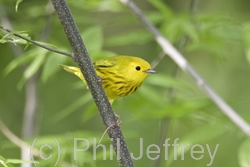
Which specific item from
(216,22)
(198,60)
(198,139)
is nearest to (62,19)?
(198,139)

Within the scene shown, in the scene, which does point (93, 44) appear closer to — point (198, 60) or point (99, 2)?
point (99, 2)

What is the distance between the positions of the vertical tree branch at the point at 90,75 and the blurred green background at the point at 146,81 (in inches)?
5.9

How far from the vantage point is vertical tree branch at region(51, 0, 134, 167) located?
190cm

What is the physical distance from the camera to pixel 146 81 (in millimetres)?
3521

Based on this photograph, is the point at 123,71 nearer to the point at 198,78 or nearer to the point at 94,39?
the point at 94,39

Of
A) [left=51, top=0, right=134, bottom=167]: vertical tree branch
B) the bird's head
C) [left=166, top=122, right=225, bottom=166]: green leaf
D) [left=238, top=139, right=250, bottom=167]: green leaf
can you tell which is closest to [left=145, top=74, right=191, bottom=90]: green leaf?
the bird's head

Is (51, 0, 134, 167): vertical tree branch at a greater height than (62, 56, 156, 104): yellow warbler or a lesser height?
lesser

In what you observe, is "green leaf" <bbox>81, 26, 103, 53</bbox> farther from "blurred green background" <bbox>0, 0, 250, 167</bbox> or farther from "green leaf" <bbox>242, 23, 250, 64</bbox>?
"green leaf" <bbox>242, 23, 250, 64</bbox>

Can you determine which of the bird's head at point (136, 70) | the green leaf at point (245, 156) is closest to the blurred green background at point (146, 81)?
the green leaf at point (245, 156)

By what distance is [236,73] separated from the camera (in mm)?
5668

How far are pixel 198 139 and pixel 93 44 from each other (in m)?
0.83

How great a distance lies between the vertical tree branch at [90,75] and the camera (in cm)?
190

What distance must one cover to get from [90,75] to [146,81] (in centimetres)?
156

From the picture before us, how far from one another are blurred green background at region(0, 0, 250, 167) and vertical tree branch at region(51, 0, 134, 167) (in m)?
0.15
